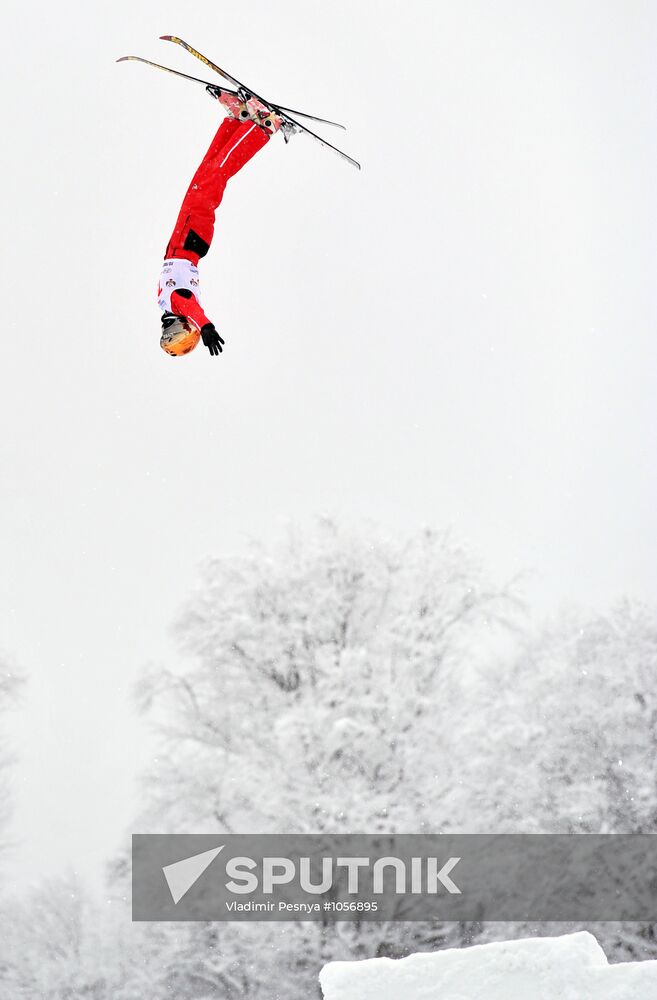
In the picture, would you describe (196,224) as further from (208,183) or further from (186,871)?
(186,871)

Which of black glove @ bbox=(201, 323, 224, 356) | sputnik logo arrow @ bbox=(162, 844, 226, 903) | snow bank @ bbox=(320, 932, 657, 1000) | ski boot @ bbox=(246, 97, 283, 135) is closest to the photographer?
snow bank @ bbox=(320, 932, 657, 1000)

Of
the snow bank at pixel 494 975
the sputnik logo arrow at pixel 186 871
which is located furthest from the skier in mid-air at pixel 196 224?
the sputnik logo arrow at pixel 186 871

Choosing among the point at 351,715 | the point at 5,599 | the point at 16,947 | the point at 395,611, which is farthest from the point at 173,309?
the point at 5,599

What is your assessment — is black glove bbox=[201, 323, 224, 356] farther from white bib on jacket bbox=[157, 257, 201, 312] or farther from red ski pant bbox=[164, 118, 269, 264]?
red ski pant bbox=[164, 118, 269, 264]

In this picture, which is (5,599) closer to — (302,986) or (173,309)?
(302,986)

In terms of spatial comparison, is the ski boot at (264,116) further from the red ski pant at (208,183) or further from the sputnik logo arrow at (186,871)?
the sputnik logo arrow at (186,871)

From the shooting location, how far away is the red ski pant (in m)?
6.44

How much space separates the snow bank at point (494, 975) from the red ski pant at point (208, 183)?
4836 millimetres

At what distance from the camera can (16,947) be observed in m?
17.5

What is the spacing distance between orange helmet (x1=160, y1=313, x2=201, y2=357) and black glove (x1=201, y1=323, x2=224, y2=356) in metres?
0.16

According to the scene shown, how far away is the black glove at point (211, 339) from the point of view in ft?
19.9

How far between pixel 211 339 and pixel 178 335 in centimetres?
37

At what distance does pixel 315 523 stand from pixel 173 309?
1242cm

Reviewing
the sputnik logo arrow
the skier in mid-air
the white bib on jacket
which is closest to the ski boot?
the skier in mid-air
